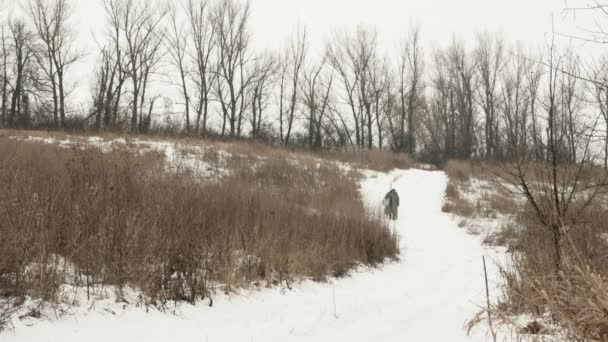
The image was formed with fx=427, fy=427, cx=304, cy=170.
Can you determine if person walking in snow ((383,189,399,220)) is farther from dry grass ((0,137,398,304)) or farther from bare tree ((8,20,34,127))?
bare tree ((8,20,34,127))

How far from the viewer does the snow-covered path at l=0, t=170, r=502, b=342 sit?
10.2 ft

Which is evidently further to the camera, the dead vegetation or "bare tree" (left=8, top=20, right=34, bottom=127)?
"bare tree" (left=8, top=20, right=34, bottom=127)

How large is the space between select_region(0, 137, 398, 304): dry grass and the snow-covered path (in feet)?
1.00

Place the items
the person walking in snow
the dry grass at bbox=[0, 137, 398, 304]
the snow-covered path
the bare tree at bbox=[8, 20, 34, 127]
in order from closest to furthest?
the snow-covered path, the dry grass at bbox=[0, 137, 398, 304], the person walking in snow, the bare tree at bbox=[8, 20, 34, 127]

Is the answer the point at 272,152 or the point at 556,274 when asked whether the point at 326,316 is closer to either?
the point at 556,274

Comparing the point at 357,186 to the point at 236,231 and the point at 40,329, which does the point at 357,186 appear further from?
the point at 40,329

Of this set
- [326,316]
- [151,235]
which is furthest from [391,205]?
[151,235]

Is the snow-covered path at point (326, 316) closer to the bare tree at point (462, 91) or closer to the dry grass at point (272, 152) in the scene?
the dry grass at point (272, 152)

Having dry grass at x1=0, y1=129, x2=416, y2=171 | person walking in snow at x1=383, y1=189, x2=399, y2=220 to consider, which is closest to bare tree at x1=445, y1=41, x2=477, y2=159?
dry grass at x1=0, y1=129, x2=416, y2=171

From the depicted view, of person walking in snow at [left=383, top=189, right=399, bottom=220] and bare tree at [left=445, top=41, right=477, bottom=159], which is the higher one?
bare tree at [left=445, top=41, right=477, bottom=159]

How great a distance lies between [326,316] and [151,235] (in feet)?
6.13

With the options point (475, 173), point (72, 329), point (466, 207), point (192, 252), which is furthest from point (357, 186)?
point (72, 329)

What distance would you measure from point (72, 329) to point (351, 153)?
21.1 m

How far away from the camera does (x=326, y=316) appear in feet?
13.4
